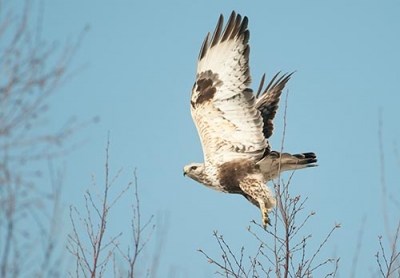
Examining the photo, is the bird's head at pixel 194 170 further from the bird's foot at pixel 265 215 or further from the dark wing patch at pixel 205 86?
the bird's foot at pixel 265 215

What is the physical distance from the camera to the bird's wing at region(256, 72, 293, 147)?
11057 mm

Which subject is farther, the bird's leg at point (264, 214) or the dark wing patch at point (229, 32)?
the dark wing patch at point (229, 32)

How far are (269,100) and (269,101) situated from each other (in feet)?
0.07

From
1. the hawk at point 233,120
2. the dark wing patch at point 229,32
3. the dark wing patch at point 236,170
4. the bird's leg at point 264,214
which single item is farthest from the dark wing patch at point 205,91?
the bird's leg at point 264,214

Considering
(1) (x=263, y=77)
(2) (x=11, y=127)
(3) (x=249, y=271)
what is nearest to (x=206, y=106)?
(1) (x=263, y=77)

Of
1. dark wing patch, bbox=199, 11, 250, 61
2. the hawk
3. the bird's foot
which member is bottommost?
the bird's foot

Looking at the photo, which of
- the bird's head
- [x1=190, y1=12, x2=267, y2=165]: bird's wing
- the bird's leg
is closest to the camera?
the bird's leg

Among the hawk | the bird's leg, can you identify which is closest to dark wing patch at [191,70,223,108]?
the hawk

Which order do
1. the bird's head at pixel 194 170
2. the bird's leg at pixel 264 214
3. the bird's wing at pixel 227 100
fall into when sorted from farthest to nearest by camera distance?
1. the bird's head at pixel 194 170
2. the bird's wing at pixel 227 100
3. the bird's leg at pixel 264 214

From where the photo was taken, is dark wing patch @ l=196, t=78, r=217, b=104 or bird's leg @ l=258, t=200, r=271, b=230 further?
dark wing patch @ l=196, t=78, r=217, b=104

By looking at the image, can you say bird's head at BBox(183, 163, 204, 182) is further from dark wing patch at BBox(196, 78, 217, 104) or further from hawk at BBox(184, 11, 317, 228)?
dark wing patch at BBox(196, 78, 217, 104)

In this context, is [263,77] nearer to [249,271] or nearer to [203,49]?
[203,49]

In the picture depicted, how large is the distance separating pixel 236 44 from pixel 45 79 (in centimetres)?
435

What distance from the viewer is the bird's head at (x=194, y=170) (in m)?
10.2
